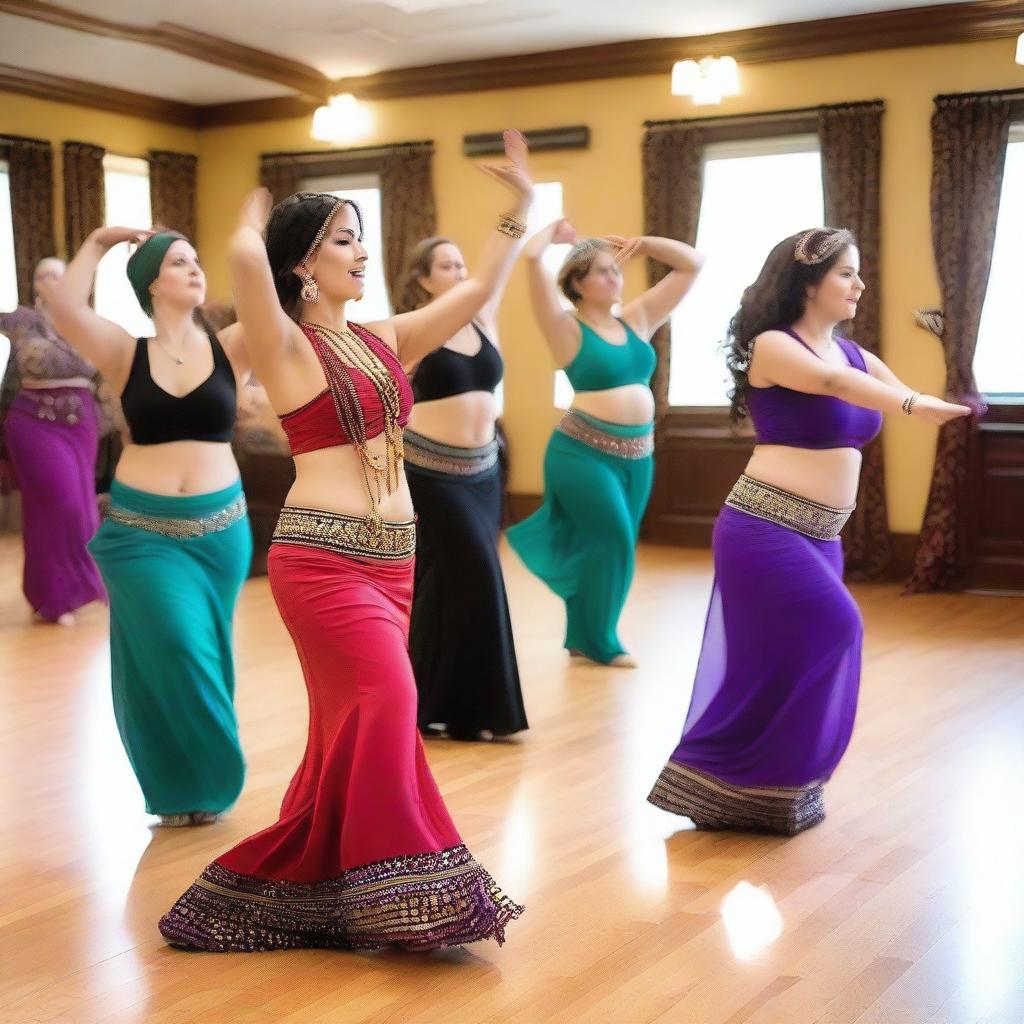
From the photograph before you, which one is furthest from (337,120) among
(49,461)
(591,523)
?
(591,523)

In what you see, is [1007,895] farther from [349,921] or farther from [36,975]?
[36,975]

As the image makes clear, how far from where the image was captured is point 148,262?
13.2ft

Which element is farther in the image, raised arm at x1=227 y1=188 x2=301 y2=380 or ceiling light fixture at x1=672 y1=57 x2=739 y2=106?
ceiling light fixture at x1=672 y1=57 x2=739 y2=106

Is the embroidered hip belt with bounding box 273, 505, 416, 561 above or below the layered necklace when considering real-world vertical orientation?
below

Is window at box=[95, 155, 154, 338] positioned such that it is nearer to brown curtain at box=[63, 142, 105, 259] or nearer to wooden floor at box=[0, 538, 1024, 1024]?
brown curtain at box=[63, 142, 105, 259]

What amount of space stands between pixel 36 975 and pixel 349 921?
0.60m

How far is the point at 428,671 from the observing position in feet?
16.0

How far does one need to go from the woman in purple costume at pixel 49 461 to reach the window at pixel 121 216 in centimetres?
351

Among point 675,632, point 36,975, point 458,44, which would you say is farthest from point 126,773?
point 458,44

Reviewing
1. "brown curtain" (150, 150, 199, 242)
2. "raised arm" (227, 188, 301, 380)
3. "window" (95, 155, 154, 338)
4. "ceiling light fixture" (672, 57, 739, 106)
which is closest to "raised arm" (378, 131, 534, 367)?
"raised arm" (227, 188, 301, 380)

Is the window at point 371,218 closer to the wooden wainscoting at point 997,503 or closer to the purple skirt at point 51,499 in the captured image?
the purple skirt at point 51,499

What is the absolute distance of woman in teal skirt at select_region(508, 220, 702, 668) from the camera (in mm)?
5828

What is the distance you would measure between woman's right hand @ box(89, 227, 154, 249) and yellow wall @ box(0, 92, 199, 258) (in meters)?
6.47

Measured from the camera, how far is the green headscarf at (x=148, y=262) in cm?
401
